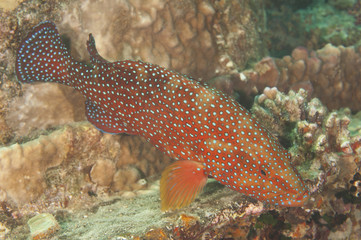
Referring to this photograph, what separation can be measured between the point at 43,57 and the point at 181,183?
10.0 feet

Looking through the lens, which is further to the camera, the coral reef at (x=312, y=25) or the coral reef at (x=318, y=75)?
the coral reef at (x=312, y=25)

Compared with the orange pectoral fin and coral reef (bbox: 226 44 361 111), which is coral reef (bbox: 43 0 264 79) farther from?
the orange pectoral fin

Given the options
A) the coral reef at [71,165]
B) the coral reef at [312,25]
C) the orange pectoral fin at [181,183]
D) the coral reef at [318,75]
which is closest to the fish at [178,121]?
the orange pectoral fin at [181,183]

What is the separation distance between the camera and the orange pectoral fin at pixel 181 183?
3.65m

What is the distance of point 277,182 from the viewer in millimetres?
3520

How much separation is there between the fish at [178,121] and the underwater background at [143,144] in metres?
0.31

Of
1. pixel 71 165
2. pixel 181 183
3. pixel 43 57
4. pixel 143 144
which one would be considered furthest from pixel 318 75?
pixel 43 57

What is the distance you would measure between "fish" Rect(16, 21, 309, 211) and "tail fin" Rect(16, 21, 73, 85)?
14 mm

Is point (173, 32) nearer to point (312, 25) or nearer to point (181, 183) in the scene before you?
point (181, 183)

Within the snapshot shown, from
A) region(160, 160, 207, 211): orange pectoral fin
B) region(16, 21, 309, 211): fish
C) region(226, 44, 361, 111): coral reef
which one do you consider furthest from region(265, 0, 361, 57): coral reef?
region(160, 160, 207, 211): orange pectoral fin

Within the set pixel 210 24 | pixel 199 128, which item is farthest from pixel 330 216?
pixel 210 24

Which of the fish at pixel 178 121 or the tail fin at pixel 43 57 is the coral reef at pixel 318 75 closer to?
the fish at pixel 178 121

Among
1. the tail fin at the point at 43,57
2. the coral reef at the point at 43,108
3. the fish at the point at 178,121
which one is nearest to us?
the fish at the point at 178,121

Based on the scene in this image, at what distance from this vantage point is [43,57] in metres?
4.47
